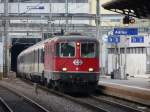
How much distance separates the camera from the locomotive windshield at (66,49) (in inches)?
1102

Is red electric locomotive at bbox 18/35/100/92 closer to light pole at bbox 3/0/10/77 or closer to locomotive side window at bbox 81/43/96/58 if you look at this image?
locomotive side window at bbox 81/43/96/58

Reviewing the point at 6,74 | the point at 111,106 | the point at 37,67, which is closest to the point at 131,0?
the point at 111,106

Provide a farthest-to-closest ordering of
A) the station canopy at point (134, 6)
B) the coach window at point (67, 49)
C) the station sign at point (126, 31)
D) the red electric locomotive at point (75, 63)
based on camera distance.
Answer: the station sign at point (126, 31)
the coach window at point (67, 49)
the red electric locomotive at point (75, 63)
the station canopy at point (134, 6)

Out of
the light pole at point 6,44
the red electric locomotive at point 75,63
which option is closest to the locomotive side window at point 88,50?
the red electric locomotive at point 75,63

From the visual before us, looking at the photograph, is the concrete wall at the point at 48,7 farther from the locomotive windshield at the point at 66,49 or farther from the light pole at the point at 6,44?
the locomotive windshield at the point at 66,49

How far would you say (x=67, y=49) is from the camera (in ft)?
92.2

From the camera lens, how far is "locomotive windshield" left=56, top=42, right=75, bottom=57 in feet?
91.9

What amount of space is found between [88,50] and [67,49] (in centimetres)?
108

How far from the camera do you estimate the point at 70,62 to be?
27.7 metres

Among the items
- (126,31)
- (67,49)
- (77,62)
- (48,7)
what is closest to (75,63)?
(77,62)

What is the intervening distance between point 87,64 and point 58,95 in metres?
2.64

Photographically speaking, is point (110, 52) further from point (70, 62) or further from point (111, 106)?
point (111, 106)

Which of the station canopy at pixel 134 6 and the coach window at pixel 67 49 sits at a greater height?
the station canopy at pixel 134 6

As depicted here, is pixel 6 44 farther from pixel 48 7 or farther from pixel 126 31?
pixel 48 7
